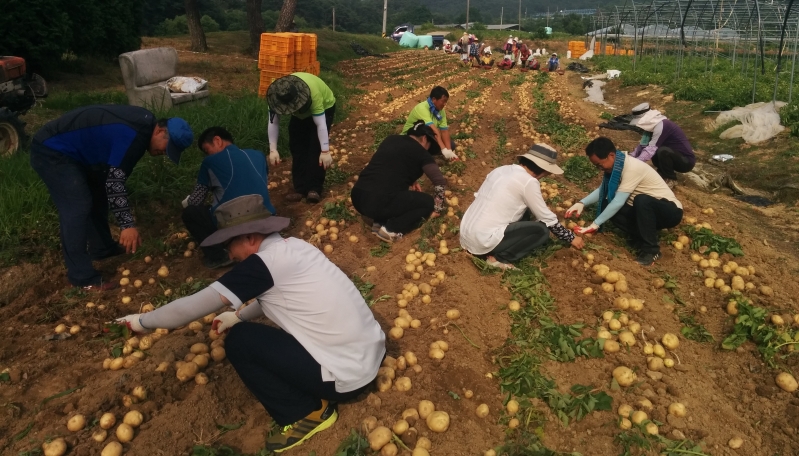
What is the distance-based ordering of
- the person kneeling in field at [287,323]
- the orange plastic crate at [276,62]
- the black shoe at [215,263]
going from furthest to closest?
the orange plastic crate at [276,62], the black shoe at [215,263], the person kneeling in field at [287,323]

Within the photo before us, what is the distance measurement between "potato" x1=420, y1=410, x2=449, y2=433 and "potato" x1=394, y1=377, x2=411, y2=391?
0.35m

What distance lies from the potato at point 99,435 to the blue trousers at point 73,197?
7.71 feet

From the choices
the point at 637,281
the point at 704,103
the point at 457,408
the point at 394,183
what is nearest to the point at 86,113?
the point at 394,183

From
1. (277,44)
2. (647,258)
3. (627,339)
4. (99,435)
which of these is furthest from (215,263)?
(277,44)

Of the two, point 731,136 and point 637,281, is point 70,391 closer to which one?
point 637,281

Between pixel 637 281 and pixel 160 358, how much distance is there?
14.7 feet

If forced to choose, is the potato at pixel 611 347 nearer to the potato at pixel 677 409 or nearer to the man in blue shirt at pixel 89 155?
the potato at pixel 677 409

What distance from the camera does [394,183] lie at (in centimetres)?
616

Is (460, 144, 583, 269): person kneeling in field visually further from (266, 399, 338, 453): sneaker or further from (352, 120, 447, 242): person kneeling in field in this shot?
(266, 399, 338, 453): sneaker

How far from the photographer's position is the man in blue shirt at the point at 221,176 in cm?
538

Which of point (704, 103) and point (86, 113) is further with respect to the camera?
point (704, 103)

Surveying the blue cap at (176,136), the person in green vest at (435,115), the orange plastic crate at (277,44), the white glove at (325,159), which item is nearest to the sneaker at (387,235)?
the white glove at (325,159)

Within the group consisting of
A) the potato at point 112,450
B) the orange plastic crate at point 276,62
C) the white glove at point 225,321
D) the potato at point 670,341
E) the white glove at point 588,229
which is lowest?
the potato at point 112,450

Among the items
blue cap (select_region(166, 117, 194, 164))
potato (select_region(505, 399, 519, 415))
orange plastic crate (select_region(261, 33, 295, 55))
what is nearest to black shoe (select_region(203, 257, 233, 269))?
blue cap (select_region(166, 117, 194, 164))
